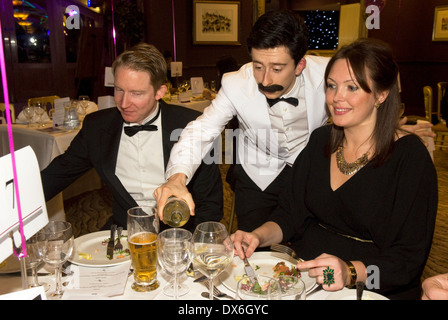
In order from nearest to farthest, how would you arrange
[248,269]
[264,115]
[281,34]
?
[248,269]
[281,34]
[264,115]

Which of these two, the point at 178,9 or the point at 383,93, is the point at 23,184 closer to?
the point at 383,93

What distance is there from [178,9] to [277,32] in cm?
744

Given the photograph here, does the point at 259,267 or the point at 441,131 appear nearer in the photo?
the point at 259,267

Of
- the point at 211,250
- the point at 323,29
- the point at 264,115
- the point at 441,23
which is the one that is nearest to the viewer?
the point at 211,250

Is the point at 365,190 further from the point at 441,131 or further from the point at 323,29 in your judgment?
the point at 323,29

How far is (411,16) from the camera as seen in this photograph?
377 inches

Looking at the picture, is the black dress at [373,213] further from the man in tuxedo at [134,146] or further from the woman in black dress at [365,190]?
the man in tuxedo at [134,146]

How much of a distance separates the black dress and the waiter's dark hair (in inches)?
16.7

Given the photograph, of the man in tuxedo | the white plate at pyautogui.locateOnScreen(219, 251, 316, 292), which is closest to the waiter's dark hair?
the man in tuxedo

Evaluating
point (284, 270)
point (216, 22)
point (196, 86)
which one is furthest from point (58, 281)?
point (216, 22)

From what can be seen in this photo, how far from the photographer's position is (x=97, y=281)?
1.31 metres

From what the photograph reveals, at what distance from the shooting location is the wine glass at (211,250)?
3.90 ft

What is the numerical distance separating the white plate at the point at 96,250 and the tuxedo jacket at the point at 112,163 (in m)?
0.52

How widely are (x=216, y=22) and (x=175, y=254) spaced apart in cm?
872
